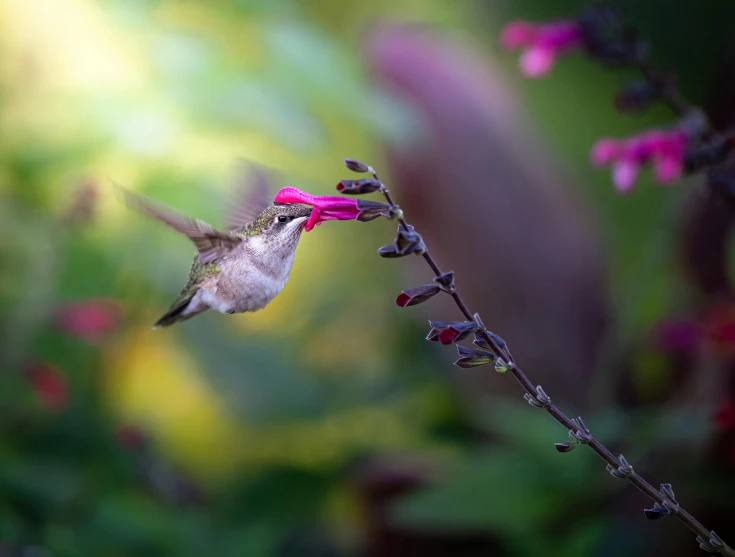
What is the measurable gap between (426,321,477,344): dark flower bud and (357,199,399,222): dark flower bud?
144 mm

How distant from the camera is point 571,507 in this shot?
2.31 meters

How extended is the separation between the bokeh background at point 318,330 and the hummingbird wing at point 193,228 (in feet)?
2.86

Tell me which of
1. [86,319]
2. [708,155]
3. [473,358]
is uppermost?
[86,319]

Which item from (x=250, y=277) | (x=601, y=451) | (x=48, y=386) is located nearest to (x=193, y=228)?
(x=250, y=277)

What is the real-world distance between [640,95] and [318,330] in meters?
2.32

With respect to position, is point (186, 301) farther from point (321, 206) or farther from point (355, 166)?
point (355, 166)

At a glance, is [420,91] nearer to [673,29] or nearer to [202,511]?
[202,511]

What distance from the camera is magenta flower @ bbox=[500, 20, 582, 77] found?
6.37 feet

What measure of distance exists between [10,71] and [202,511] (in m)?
1.90

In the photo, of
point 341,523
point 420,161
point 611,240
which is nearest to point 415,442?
point 341,523

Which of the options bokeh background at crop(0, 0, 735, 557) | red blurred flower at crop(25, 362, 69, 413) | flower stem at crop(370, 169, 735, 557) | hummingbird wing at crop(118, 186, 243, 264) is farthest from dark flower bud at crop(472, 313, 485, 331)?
red blurred flower at crop(25, 362, 69, 413)

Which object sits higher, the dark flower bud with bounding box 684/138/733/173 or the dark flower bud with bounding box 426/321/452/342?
the dark flower bud with bounding box 684/138/733/173

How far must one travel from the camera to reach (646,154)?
1.81 metres

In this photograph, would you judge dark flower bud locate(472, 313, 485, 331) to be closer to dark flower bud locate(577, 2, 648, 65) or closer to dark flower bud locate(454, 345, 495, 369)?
dark flower bud locate(454, 345, 495, 369)
